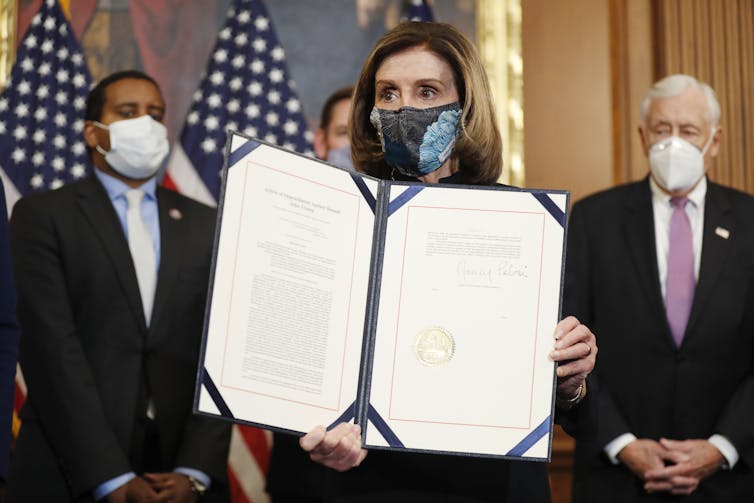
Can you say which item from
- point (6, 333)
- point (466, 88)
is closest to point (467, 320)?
point (466, 88)

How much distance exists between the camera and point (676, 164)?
386 centimetres

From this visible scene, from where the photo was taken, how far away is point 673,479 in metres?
3.43

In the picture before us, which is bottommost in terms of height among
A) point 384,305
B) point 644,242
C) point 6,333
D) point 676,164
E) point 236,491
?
point 236,491

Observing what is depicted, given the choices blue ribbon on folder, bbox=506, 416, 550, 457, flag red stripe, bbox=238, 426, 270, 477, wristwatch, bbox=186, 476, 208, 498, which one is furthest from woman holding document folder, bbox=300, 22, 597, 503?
flag red stripe, bbox=238, 426, 270, 477

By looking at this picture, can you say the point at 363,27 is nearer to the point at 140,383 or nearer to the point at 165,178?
the point at 165,178

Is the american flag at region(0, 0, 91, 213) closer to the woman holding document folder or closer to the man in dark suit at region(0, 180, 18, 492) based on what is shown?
the man in dark suit at region(0, 180, 18, 492)

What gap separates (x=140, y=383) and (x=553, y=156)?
2408 millimetres

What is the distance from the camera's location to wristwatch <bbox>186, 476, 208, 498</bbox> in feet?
10.9

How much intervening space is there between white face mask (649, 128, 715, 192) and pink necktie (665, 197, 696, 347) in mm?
172

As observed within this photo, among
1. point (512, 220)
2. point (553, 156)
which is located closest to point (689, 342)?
point (553, 156)

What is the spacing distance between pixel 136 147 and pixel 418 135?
6.05ft

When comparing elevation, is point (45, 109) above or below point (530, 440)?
above

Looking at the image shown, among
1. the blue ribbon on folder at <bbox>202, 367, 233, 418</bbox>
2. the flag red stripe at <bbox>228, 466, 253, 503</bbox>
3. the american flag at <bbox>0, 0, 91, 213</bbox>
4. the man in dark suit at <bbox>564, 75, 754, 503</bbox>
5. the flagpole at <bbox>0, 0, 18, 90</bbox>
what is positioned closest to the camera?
the blue ribbon on folder at <bbox>202, 367, 233, 418</bbox>
